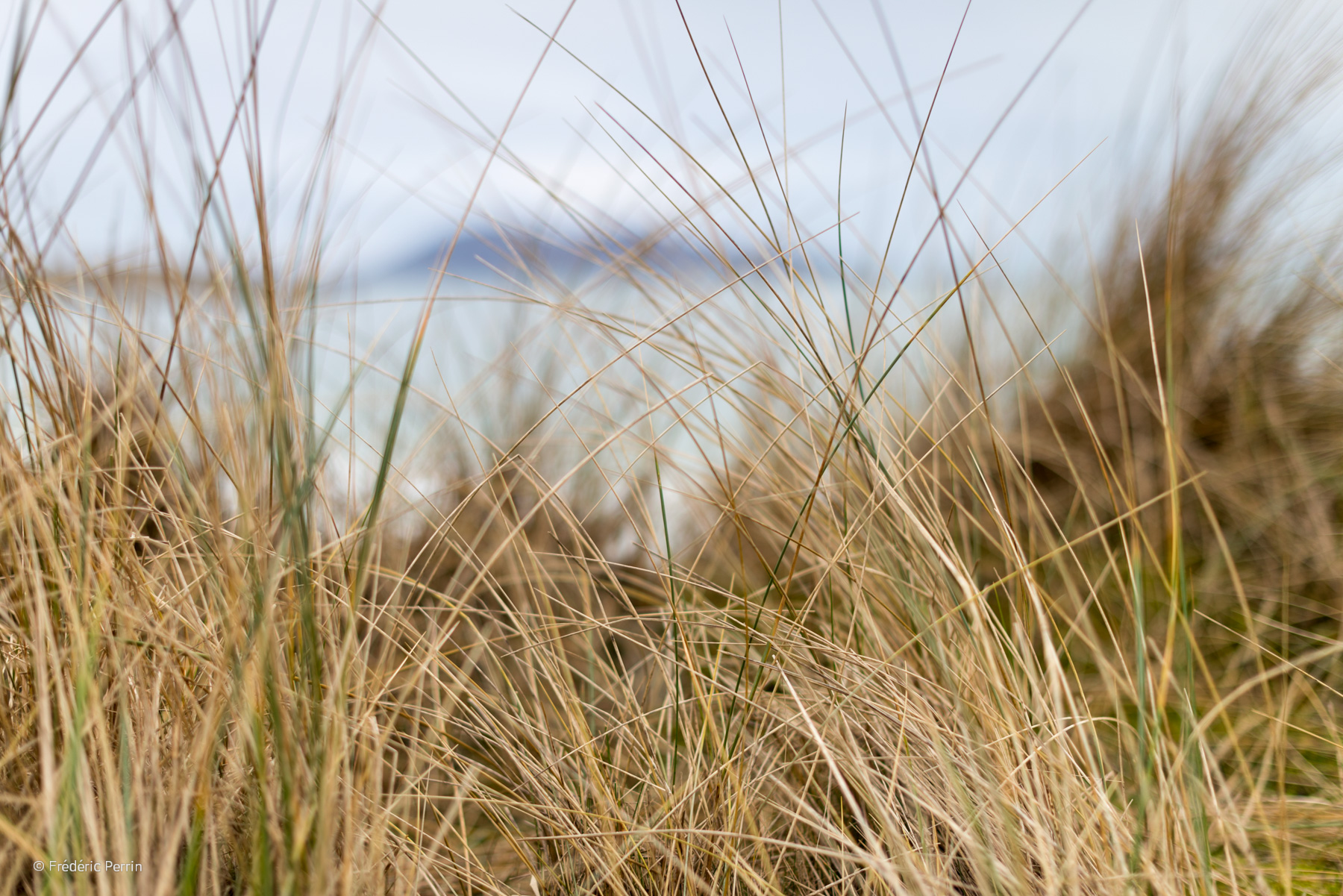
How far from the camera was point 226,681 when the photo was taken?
516 millimetres

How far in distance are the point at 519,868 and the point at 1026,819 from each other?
0.57 metres

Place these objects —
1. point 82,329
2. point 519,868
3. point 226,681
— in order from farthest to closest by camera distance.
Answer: point 519,868 < point 82,329 < point 226,681

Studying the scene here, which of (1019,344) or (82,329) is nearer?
(82,329)

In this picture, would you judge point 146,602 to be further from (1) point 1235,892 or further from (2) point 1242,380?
(2) point 1242,380

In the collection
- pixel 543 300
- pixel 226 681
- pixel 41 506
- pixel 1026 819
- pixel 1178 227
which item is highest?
pixel 1178 227

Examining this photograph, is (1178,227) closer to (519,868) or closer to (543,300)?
(543,300)

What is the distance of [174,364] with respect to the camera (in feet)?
3.21

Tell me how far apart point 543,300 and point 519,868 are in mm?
625

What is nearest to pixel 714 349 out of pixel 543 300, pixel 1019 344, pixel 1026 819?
pixel 543 300

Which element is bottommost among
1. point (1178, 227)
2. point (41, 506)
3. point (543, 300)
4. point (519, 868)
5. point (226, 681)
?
point (519, 868)

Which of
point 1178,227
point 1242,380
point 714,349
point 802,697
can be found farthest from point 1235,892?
point 1178,227

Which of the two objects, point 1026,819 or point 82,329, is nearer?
point 1026,819

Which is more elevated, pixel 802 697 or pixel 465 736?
pixel 802 697

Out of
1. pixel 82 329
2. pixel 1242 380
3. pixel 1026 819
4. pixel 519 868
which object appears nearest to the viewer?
pixel 1026 819
